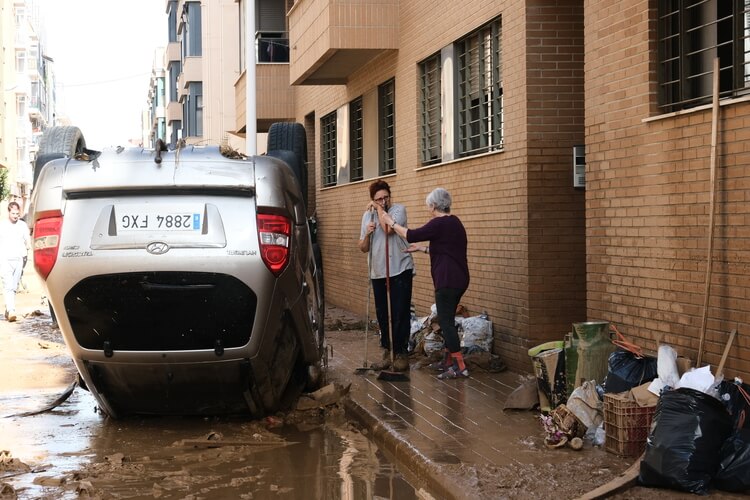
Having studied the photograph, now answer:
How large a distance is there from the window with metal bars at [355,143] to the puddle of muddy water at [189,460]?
983cm

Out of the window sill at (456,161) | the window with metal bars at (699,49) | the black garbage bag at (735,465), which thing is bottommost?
the black garbage bag at (735,465)

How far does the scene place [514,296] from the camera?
33.8 feet

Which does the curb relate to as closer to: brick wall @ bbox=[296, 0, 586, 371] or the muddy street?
the muddy street

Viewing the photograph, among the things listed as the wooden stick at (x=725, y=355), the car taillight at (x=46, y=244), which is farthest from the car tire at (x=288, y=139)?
the wooden stick at (x=725, y=355)

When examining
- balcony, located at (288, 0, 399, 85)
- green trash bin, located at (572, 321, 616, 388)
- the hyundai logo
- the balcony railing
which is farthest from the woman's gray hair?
the balcony railing

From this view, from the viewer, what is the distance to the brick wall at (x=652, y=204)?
21.4ft

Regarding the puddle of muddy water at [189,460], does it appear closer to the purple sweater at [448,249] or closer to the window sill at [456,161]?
the purple sweater at [448,249]

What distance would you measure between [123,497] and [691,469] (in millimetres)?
3163

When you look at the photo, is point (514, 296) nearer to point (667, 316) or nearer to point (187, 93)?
point (667, 316)

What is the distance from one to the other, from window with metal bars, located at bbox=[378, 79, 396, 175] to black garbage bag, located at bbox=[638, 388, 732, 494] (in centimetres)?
1022

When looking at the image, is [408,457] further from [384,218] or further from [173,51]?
[173,51]

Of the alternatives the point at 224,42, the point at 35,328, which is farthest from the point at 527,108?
the point at 224,42

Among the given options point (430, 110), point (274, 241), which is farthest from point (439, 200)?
point (430, 110)

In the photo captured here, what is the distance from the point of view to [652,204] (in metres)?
7.49
